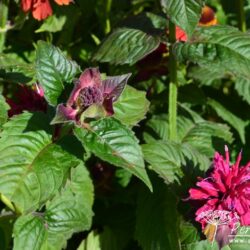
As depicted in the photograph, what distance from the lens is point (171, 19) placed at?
1.25m

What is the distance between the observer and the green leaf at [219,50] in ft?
4.18

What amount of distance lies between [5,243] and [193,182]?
37 cm

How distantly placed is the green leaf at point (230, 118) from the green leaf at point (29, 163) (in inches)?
26.3

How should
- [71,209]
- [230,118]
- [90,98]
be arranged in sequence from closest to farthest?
[90,98] < [71,209] < [230,118]

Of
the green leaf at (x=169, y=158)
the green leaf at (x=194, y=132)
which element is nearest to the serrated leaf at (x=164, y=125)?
the green leaf at (x=194, y=132)

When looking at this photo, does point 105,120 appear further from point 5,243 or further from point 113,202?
point 113,202

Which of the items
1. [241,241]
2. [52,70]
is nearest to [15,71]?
[52,70]

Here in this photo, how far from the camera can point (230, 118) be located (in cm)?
166

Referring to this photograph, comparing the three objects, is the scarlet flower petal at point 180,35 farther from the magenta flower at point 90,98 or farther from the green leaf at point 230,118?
the magenta flower at point 90,98

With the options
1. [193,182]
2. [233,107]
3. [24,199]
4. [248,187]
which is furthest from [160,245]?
[233,107]

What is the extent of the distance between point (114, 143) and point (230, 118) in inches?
26.7

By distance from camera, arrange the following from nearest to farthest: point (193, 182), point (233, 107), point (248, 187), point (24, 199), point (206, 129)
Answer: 1. point (24, 199)
2. point (248, 187)
3. point (193, 182)
4. point (206, 129)
5. point (233, 107)

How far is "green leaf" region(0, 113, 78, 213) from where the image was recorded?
1.01 metres

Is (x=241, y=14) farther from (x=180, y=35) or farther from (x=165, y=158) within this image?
(x=165, y=158)
